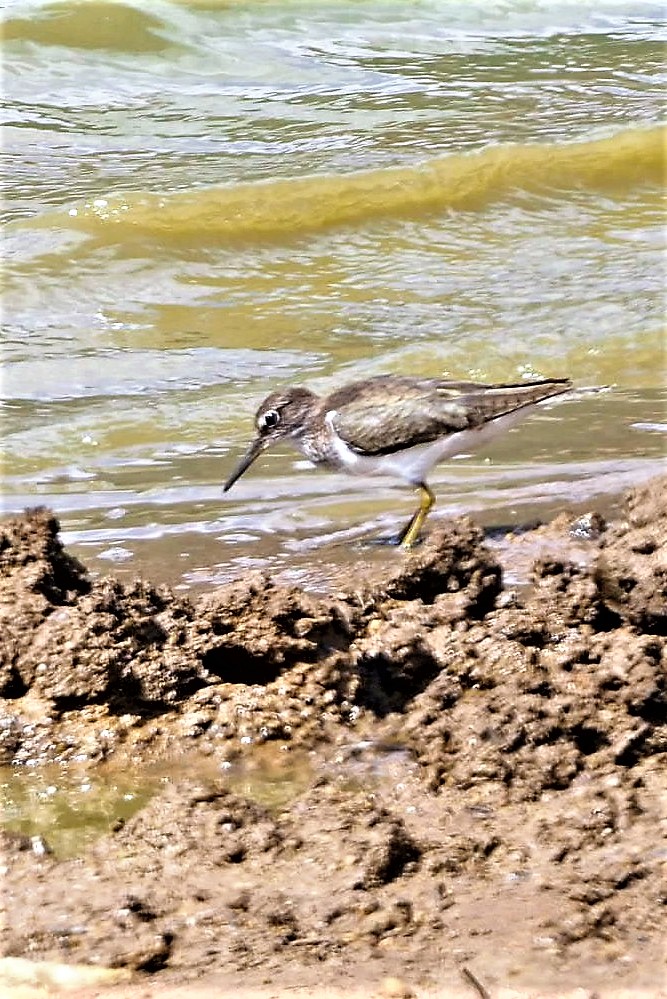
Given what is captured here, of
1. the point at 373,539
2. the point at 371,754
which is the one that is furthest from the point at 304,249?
the point at 371,754

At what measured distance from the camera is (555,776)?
3678 millimetres

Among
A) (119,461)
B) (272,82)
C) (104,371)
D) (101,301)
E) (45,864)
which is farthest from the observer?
(272,82)

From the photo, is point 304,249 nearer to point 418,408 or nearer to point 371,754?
point 418,408

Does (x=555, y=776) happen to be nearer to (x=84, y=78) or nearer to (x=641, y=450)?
(x=641, y=450)

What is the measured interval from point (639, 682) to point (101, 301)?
705 centimetres

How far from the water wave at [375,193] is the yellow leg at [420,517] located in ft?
18.0

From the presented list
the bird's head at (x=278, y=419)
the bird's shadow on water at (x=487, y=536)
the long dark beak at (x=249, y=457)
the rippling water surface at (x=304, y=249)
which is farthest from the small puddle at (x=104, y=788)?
the bird's head at (x=278, y=419)

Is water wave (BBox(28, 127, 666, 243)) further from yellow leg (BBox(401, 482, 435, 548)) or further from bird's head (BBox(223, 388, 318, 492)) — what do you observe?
yellow leg (BBox(401, 482, 435, 548))

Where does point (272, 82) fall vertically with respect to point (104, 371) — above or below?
above

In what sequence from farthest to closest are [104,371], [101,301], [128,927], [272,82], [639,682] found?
[272,82] < [101,301] < [104,371] < [639,682] < [128,927]

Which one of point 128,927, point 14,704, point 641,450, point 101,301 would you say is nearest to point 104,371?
point 101,301

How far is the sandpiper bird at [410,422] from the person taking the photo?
21.0 ft

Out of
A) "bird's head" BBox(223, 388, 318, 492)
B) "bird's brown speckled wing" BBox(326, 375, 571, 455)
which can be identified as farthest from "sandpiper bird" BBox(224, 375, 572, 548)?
"bird's head" BBox(223, 388, 318, 492)

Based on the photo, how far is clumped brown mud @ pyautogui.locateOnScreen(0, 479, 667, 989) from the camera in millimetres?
2994
